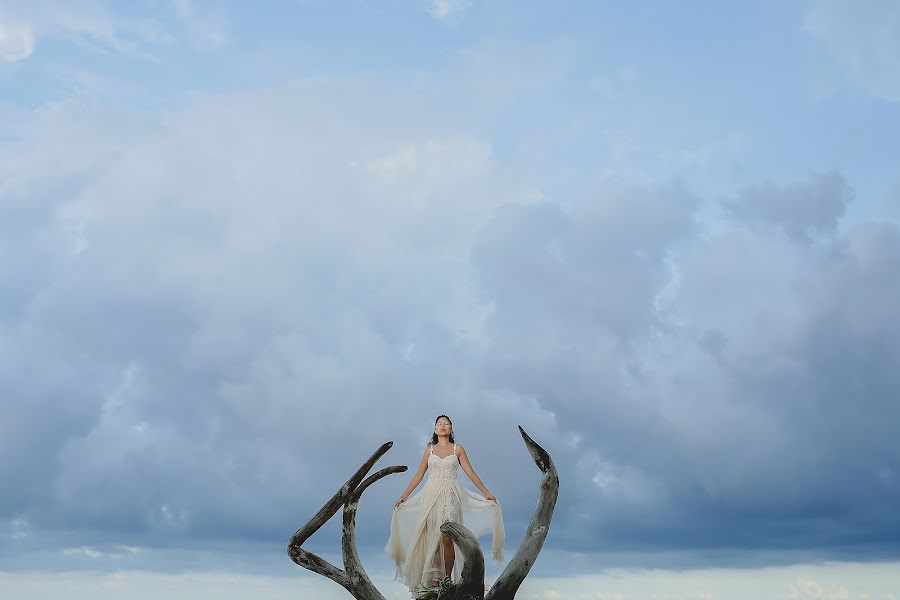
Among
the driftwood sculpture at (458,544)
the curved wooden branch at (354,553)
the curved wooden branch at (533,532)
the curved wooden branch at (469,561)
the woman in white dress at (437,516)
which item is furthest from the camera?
the woman in white dress at (437,516)

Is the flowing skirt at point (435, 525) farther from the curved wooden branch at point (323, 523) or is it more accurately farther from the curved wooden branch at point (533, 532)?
the curved wooden branch at point (533, 532)

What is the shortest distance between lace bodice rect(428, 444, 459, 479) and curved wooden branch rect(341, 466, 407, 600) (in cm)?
142

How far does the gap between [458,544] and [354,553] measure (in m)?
2.79

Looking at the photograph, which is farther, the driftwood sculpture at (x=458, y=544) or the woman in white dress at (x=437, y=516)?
the woman in white dress at (x=437, y=516)

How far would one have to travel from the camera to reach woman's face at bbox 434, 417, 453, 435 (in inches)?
918

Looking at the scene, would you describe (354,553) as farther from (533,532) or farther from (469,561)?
(533,532)

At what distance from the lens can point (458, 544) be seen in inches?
809

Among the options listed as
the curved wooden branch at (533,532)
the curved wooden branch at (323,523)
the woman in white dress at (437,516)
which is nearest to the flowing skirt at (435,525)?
the woman in white dress at (437,516)

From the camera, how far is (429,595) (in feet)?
72.2

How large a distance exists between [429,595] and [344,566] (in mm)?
1848

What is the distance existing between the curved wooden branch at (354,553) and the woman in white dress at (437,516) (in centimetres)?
115

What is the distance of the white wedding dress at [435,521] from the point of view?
2302 centimetres

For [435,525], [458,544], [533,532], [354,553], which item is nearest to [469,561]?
[458,544]

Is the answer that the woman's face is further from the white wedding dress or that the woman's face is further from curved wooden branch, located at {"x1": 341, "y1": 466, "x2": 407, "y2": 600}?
curved wooden branch, located at {"x1": 341, "y1": 466, "x2": 407, "y2": 600}
